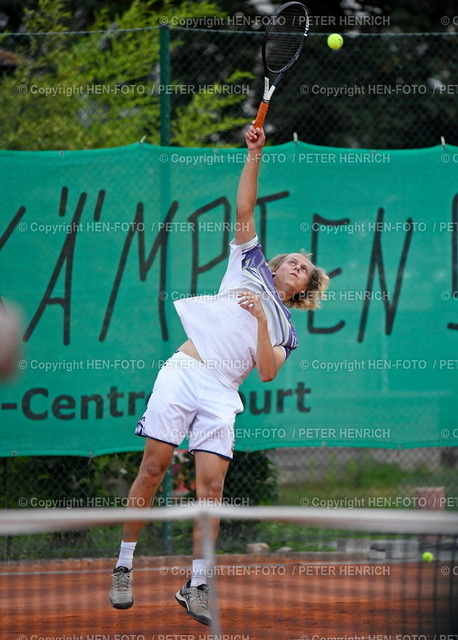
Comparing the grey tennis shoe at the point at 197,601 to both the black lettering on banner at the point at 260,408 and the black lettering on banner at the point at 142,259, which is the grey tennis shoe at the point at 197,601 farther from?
the black lettering on banner at the point at 142,259

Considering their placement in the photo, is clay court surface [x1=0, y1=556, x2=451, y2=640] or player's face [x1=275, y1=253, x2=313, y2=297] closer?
clay court surface [x1=0, y1=556, x2=451, y2=640]

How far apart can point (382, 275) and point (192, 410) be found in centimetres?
231

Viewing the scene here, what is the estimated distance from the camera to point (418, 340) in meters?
6.53

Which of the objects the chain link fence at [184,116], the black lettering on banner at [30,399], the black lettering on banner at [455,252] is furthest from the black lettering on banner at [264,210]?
the black lettering on banner at [30,399]

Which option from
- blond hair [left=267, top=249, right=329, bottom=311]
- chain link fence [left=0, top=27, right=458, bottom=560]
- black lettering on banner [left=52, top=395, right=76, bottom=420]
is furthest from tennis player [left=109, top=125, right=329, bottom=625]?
chain link fence [left=0, top=27, right=458, bottom=560]

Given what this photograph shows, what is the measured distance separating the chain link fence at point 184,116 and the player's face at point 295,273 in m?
1.91

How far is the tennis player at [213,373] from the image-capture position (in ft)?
15.0

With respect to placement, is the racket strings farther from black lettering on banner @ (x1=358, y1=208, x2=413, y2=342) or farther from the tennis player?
the tennis player

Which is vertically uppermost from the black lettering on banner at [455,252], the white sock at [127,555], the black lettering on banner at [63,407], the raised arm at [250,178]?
the black lettering on banner at [455,252]

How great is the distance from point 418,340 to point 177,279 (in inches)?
62.1

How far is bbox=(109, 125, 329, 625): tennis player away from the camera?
4.57 metres

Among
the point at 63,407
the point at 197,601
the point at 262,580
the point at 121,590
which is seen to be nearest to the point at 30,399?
the point at 63,407

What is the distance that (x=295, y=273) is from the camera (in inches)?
193

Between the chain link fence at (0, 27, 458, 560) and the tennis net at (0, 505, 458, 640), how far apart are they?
0.17m
